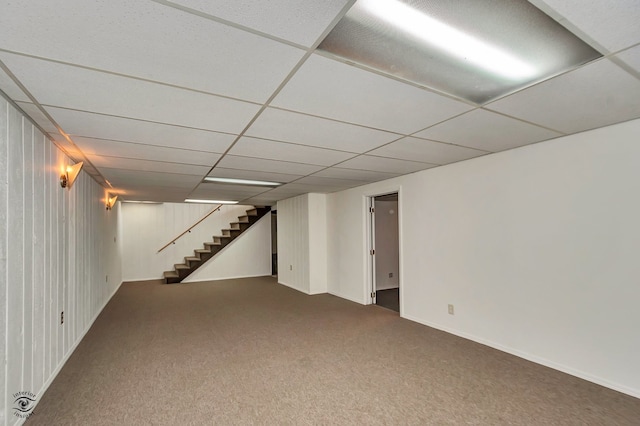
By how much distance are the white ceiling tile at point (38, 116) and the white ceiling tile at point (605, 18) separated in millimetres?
2803

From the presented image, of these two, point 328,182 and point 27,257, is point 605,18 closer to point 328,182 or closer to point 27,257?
point 27,257

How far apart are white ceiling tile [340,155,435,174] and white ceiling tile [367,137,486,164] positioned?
15 cm

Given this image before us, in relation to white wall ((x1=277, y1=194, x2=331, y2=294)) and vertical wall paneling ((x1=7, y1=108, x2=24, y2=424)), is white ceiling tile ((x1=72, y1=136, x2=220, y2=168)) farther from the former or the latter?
white wall ((x1=277, y1=194, x2=331, y2=294))

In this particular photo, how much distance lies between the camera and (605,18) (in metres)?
1.27

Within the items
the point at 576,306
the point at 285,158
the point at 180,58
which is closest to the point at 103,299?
the point at 285,158

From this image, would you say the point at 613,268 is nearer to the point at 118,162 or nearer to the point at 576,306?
the point at 576,306

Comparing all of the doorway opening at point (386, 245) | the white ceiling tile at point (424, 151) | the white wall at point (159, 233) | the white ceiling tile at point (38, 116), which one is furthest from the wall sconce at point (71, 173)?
the white wall at point (159, 233)

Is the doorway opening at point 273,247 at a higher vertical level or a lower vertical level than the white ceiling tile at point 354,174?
lower

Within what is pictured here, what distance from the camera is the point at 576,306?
2705 mm

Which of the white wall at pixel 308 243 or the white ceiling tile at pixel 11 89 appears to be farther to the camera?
the white wall at pixel 308 243

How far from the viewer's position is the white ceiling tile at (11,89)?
5.24 ft

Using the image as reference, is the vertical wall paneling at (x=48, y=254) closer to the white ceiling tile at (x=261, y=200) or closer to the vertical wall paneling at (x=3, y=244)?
the vertical wall paneling at (x=3, y=244)

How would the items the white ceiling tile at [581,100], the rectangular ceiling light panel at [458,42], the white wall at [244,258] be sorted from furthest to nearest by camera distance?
the white wall at [244,258]
the white ceiling tile at [581,100]
the rectangular ceiling light panel at [458,42]

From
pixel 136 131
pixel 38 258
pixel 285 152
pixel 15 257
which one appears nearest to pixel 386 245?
pixel 285 152
